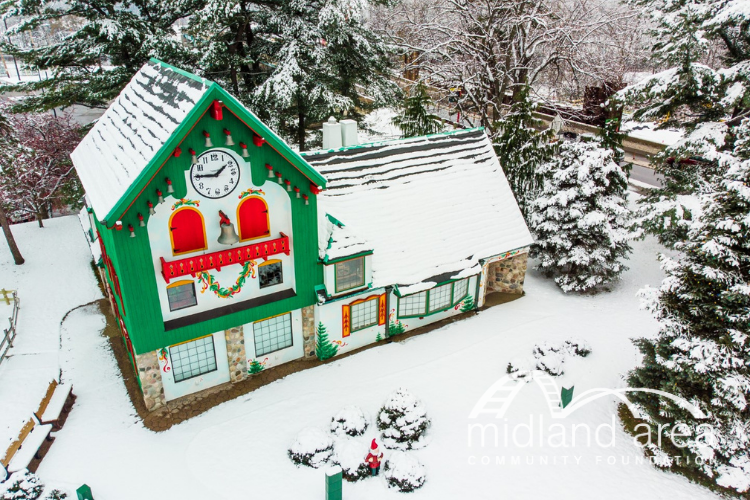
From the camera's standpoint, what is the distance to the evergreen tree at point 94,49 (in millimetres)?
24219

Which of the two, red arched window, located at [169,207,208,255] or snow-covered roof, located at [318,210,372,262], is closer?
red arched window, located at [169,207,208,255]

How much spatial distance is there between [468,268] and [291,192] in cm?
757

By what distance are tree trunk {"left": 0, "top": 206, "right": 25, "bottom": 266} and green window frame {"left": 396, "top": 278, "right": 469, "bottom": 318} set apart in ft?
65.1

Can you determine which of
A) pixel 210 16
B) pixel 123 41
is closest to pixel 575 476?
pixel 210 16

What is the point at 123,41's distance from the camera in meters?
24.9

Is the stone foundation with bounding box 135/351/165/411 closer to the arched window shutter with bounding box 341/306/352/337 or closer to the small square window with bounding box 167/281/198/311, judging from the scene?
the small square window with bounding box 167/281/198/311

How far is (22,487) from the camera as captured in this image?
40.7ft

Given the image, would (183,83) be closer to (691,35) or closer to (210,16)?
(210,16)

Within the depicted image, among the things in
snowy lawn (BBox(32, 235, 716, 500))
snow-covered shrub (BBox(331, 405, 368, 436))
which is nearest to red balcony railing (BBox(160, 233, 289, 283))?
snowy lawn (BBox(32, 235, 716, 500))

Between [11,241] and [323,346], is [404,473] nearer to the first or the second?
[323,346]

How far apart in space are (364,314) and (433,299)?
118 inches

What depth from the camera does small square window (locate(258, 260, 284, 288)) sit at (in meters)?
16.0

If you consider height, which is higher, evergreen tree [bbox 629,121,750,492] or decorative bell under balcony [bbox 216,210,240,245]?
decorative bell under balcony [bbox 216,210,240,245]

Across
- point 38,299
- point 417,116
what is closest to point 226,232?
point 38,299
